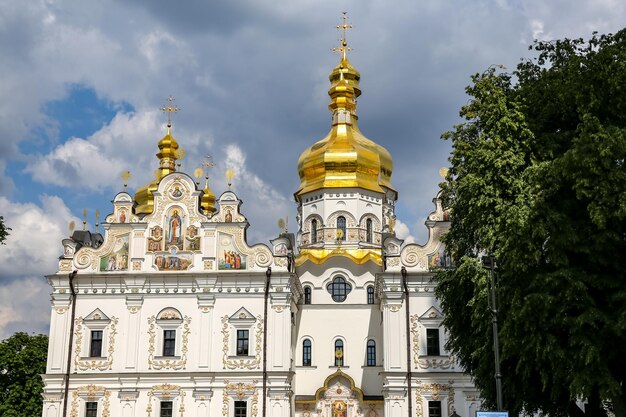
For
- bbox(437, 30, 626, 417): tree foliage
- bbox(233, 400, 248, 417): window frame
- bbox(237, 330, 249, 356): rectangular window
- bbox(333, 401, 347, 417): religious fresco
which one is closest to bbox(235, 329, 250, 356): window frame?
bbox(237, 330, 249, 356): rectangular window

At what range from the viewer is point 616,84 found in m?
20.2

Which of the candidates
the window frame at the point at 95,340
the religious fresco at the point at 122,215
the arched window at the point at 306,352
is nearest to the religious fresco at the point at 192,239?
the religious fresco at the point at 122,215

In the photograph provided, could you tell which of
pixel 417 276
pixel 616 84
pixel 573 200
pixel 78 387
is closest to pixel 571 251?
pixel 573 200

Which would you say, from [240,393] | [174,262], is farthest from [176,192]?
[240,393]

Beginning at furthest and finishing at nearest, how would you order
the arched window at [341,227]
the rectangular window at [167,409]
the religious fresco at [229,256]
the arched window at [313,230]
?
the arched window at [313,230], the arched window at [341,227], the religious fresco at [229,256], the rectangular window at [167,409]

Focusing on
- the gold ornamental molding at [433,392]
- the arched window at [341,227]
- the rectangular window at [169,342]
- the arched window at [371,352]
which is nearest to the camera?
the gold ornamental molding at [433,392]

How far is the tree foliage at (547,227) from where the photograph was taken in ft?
62.2

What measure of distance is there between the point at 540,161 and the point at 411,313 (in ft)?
49.9

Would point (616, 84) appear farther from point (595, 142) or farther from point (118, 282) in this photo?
point (118, 282)

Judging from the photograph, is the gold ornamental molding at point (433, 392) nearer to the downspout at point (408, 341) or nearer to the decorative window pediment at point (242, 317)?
the downspout at point (408, 341)

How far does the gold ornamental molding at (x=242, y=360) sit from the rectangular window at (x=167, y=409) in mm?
2759

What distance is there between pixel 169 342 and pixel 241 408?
14.2ft

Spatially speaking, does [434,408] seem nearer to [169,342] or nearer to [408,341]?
[408,341]

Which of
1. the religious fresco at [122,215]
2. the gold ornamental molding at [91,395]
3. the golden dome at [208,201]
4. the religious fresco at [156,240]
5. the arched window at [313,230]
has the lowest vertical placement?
the gold ornamental molding at [91,395]
